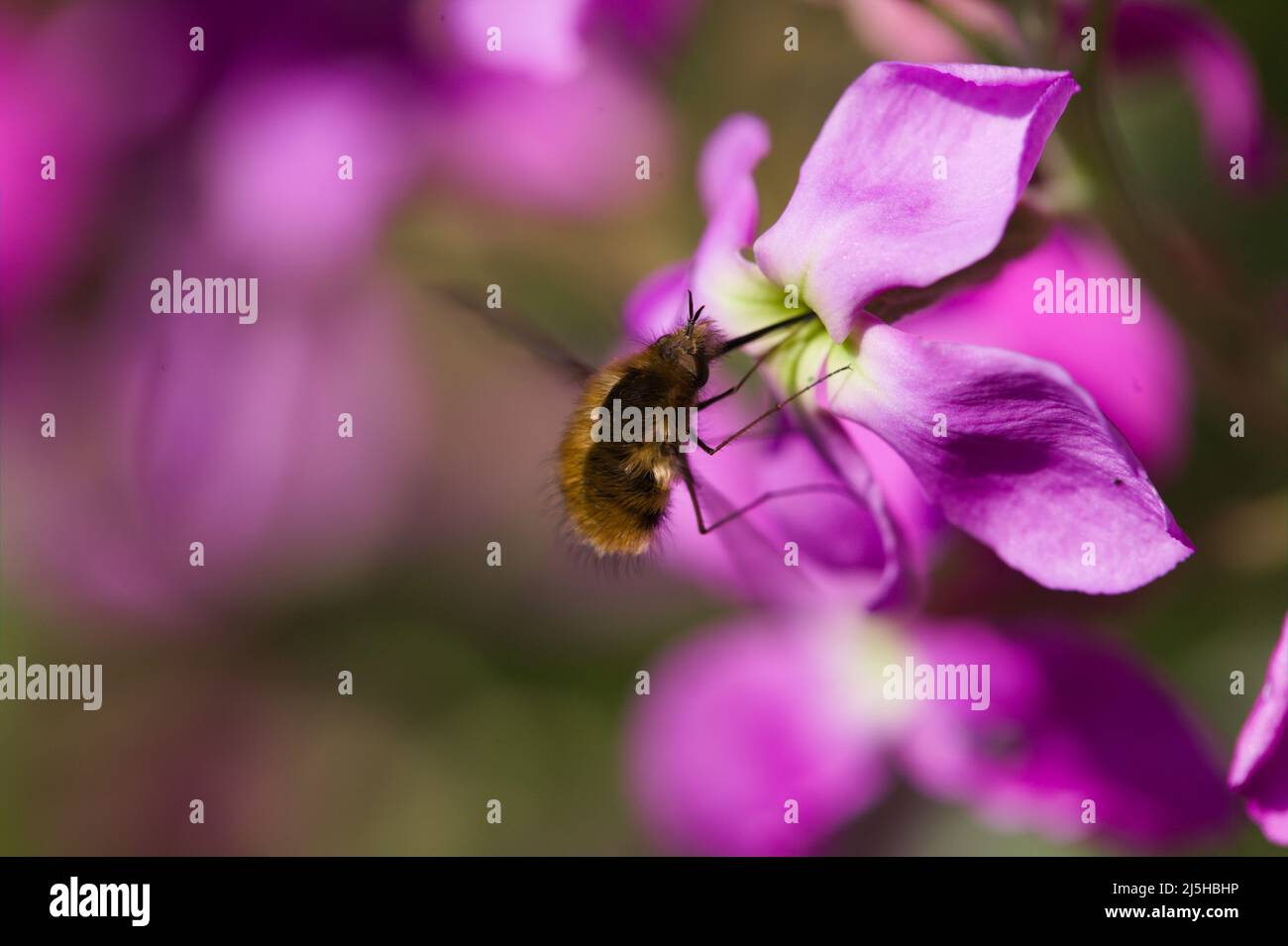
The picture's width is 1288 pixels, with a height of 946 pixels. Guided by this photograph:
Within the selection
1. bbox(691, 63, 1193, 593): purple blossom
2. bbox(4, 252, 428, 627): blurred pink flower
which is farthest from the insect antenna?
bbox(4, 252, 428, 627): blurred pink flower

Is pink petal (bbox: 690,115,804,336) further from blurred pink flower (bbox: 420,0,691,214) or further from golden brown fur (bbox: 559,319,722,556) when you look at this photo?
blurred pink flower (bbox: 420,0,691,214)

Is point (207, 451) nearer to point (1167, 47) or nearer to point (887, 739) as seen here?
point (887, 739)

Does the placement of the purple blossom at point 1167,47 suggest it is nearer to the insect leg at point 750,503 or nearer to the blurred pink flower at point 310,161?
the insect leg at point 750,503

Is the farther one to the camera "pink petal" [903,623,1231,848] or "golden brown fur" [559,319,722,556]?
"pink petal" [903,623,1231,848]

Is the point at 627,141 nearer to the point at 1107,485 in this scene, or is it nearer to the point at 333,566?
the point at 333,566

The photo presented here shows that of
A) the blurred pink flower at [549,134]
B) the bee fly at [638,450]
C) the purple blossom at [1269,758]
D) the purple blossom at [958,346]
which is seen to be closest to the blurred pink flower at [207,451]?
the blurred pink flower at [549,134]
